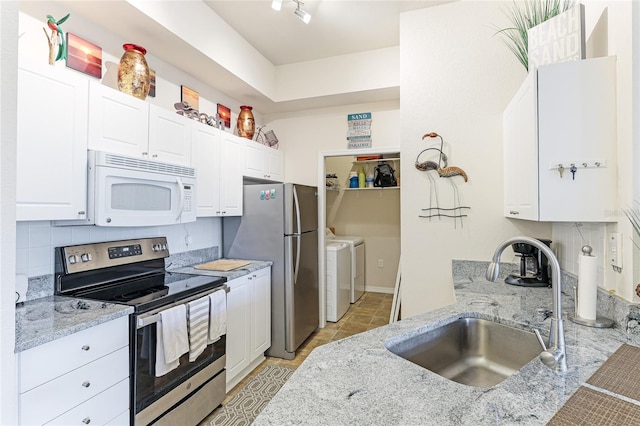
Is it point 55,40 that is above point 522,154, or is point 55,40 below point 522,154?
above

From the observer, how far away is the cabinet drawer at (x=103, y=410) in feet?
4.36

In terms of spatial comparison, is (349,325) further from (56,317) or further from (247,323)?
(56,317)

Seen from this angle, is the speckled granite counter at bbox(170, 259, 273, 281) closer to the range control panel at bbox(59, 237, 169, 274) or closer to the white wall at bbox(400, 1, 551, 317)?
the range control panel at bbox(59, 237, 169, 274)

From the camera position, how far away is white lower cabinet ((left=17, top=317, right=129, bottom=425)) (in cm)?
120

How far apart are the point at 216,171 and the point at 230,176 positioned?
7.8 inches

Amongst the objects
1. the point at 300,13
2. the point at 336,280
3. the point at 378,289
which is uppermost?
the point at 300,13

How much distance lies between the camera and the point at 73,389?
4.40 feet

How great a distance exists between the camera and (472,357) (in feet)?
4.57

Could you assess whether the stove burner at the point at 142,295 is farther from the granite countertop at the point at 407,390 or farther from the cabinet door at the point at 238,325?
the granite countertop at the point at 407,390

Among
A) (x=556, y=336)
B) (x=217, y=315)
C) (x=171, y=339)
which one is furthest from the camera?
(x=217, y=315)

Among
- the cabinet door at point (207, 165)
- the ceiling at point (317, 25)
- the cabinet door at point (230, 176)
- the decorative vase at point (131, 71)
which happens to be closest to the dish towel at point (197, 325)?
the cabinet door at point (207, 165)

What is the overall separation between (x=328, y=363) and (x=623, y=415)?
2.40ft

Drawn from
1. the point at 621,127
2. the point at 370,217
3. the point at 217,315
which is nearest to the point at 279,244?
the point at 217,315

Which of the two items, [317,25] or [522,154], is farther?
[317,25]
